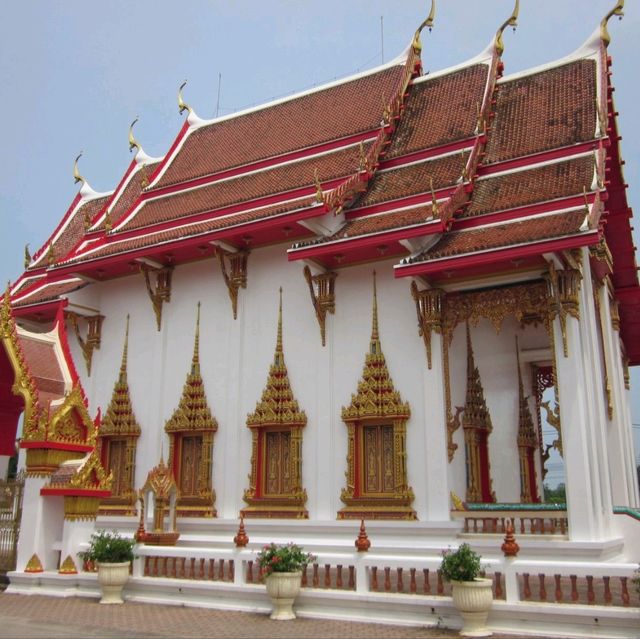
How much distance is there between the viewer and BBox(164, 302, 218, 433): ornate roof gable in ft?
40.5

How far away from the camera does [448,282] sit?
10.7m

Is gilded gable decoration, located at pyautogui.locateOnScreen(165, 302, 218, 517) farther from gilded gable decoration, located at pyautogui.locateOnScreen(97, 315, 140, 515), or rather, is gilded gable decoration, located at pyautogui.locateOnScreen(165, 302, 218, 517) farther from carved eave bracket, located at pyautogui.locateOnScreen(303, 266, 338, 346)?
carved eave bracket, located at pyautogui.locateOnScreen(303, 266, 338, 346)

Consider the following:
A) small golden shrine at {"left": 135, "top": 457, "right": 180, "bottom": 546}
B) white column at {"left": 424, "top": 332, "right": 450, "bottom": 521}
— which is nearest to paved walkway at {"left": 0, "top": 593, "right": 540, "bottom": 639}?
small golden shrine at {"left": 135, "top": 457, "right": 180, "bottom": 546}

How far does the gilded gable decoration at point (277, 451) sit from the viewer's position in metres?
11.3

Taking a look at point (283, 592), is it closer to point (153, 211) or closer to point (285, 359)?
point (285, 359)

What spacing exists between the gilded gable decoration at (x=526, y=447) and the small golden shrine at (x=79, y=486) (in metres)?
6.59

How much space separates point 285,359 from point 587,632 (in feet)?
21.6

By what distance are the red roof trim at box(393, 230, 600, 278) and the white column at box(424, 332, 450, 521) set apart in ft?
3.71

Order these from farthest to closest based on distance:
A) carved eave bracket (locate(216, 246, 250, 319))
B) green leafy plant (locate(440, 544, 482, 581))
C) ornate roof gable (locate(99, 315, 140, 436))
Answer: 1. ornate roof gable (locate(99, 315, 140, 436))
2. carved eave bracket (locate(216, 246, 250, 319))
3. green leafy plant (locate(440, 544, 482, 581))

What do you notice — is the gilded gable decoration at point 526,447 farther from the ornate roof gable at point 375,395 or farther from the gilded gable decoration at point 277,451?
the gilded gable decoration at point 277,451

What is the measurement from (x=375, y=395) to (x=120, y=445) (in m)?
5.01

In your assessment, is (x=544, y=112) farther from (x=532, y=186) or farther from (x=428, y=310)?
(x=428, y=310)

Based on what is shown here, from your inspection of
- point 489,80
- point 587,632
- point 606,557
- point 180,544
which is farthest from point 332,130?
point 587,632

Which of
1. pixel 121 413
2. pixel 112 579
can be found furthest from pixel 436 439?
pixel 121 413
